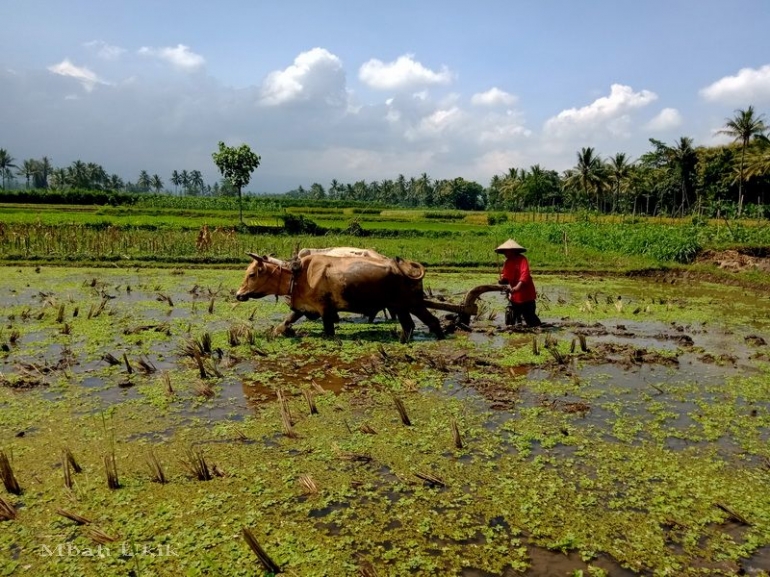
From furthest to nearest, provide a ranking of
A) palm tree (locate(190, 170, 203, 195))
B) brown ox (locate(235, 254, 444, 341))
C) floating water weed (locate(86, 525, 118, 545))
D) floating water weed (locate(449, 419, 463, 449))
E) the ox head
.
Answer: palm tree (locate(190, 170, 203, 195)), the ox head, brown ox (locate(235, 254, 444, 341)), floating water weed (locate(449, 419, 463, 449)), floating water weed (locate(86, 525, 118, 545))

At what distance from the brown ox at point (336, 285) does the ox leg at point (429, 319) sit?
0.20 ft

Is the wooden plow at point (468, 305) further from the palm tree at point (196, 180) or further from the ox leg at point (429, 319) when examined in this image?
the palm tree at point (196, 180)

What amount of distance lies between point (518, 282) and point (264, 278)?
4.23 meters

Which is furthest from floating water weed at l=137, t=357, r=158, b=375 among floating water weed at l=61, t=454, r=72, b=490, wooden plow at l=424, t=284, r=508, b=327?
wooden plow at l=424, t=284, r=508, b=327

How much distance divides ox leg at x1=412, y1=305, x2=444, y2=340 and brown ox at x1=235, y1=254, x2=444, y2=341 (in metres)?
0.06

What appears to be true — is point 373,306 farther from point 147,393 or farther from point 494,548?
point 494,548

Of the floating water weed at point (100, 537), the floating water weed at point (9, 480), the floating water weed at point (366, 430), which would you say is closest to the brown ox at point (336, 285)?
the floating water weed at point (366, 430)

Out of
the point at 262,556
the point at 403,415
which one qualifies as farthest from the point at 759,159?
the point at 262,556

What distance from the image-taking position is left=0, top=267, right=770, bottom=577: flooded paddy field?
11.5ft

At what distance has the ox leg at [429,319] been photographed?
9047 mm

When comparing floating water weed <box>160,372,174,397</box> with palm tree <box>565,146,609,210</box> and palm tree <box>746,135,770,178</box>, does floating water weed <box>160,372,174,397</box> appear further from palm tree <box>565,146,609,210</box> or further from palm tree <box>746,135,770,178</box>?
palm tree <box>565,146,609,210</box>

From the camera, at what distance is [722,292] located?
1566 cm

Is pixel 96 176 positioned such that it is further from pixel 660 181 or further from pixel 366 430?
pixel 366 430

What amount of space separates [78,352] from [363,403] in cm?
434
